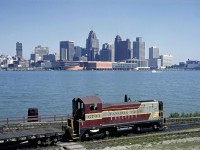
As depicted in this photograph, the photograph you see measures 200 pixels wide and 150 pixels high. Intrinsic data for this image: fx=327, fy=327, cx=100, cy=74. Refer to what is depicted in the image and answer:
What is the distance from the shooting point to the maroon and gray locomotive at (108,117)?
25.5 metres

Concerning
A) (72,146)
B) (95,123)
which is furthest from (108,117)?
→ (72,146)

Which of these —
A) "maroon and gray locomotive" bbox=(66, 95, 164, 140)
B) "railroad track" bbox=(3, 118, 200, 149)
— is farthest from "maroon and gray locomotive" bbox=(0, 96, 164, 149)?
"railroad track" bbox=(3, 118, 200, 149)

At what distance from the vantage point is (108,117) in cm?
2697

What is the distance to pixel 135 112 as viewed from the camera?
2894 centimetres

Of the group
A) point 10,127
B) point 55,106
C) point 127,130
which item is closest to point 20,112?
point 55,106

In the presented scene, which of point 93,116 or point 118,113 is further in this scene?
point 118,113

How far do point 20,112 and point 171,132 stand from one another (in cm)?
3595

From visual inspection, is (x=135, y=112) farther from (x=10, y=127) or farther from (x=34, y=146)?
(x=10, y=127)

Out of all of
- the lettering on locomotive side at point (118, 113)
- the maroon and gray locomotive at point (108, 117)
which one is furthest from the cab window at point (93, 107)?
the lettering on locomotive side at point (118, 113)

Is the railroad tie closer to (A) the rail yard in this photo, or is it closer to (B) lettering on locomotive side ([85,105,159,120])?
(A) the rail yard

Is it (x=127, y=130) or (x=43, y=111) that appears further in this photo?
(x=43, y=111)

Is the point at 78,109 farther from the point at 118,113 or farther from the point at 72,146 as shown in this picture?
the point at 118,113

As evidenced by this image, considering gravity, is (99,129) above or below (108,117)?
below

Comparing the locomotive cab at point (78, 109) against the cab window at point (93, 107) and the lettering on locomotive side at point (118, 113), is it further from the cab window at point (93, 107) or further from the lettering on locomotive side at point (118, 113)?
the cab window at point (93, 107)
